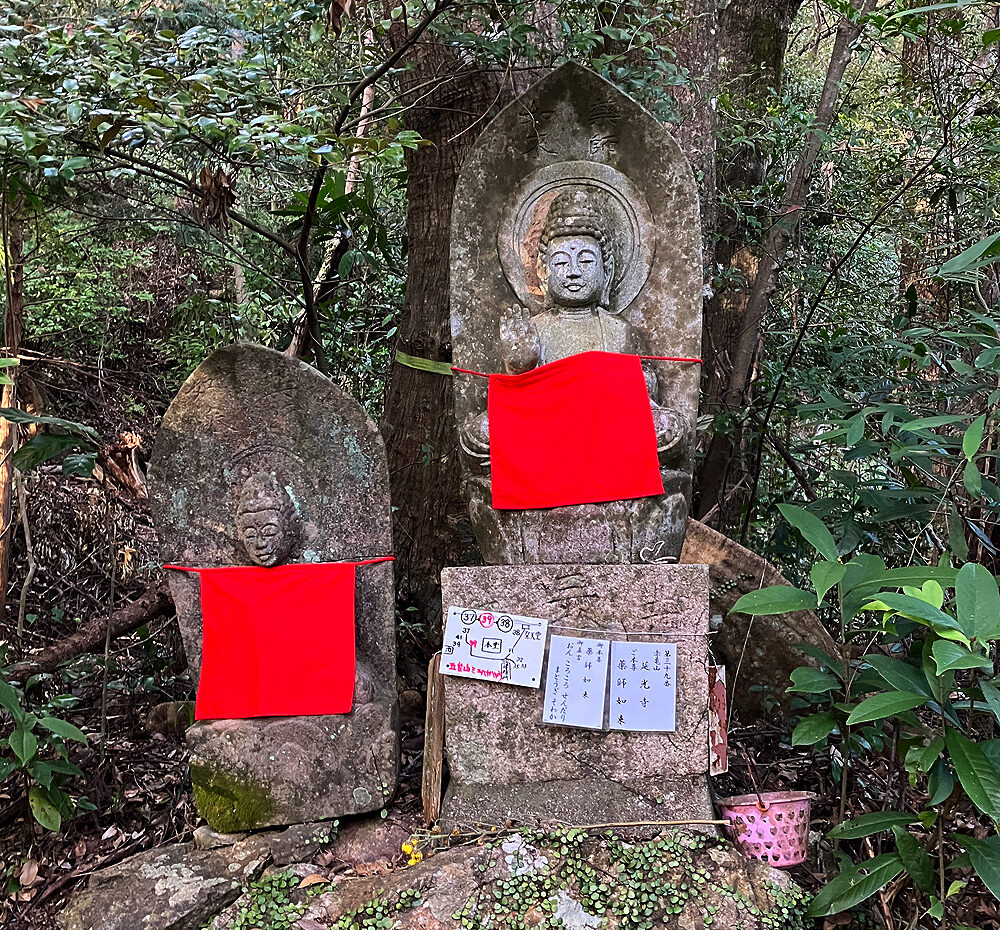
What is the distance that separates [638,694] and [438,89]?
3.18 metres

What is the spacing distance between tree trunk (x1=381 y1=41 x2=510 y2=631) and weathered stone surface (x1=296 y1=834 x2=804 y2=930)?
1.78m

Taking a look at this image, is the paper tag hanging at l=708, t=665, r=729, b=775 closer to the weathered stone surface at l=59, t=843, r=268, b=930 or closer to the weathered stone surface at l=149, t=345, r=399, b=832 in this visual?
the weathered stone surface at l=149, t=345, r=399, b=832

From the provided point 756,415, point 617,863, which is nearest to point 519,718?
point 617,863

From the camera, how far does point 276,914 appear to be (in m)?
2.77

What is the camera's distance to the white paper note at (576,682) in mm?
2971

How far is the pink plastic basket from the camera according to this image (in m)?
2.89

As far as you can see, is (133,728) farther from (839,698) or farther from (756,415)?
(756,415)

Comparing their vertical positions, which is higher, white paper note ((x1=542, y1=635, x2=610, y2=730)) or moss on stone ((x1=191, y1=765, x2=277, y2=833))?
white paper note ((x1=542, y1=635, x2=610, y2=730))

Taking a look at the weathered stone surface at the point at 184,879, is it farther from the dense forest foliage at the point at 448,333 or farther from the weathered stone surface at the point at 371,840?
the dense forest foliage at the point at 448,333

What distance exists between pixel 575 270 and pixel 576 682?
4.82 ft

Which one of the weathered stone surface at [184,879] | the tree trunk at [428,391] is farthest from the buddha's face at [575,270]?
the weathered stone surface at [184,879]

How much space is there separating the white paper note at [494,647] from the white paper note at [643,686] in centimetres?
27

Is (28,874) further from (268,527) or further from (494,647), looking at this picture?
(494,647)

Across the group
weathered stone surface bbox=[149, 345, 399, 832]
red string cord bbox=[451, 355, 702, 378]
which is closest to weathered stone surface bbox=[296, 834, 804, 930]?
weathered stone surface bbox=[149, 345, 399, 832]
